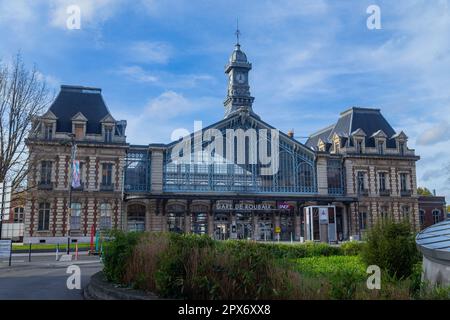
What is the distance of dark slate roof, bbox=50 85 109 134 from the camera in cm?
4431

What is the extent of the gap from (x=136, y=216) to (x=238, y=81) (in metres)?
28.0

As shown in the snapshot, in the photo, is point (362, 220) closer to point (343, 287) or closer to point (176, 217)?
point (176, 217)

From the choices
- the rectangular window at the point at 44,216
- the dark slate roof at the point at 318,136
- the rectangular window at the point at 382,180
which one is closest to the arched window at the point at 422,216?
the rectangular window at the point at 382,180

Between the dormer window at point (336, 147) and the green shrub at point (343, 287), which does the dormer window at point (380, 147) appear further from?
the green shrub at point (343, 287)

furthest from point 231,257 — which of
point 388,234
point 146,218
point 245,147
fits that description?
point 245,147

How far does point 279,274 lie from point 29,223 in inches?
1506

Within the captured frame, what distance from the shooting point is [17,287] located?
13.7 metres

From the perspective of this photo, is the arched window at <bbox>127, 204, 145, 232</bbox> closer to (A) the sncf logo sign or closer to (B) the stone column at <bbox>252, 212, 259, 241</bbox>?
(B) the stone column at <bbox>252, 212, 259, 241</bbox>

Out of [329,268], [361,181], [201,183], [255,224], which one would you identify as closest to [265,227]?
[255,224]

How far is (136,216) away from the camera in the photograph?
4450 cm

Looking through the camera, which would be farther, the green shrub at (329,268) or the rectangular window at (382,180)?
the rectangular window at (382,180)

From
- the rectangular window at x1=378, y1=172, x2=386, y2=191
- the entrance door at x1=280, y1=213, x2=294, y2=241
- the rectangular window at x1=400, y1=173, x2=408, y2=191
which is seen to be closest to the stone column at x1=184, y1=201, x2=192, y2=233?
the entrance door at x1=280, y1=213, x2=294, y2=241

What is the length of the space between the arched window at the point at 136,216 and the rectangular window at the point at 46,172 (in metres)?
8.24

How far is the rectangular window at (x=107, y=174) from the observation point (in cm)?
4367
